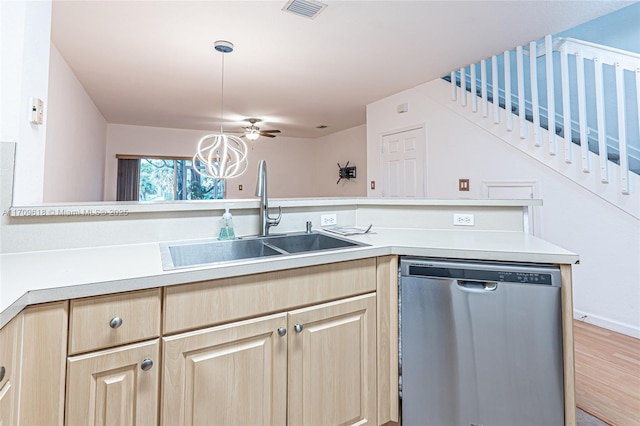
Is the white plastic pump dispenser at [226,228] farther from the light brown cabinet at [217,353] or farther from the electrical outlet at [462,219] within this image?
the electrical outlet at [462,219]

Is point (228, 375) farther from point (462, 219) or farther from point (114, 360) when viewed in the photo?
point (462, 219)

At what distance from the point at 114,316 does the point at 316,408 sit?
0.75m

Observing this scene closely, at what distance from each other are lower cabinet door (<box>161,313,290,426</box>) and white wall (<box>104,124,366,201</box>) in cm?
497

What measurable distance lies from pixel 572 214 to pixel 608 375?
1.31m

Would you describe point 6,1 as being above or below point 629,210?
above

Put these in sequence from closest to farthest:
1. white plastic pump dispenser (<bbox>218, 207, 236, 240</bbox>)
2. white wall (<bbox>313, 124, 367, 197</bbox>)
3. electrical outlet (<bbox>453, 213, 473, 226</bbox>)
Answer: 1. white plastic pump dispenser (<bbox>218, 207, 236, 240</bbox>)
2. electrical outlet (<bbox>453, 213, 473, 226</bbox>)
3. white wall (<bbox>313, 124, 367, 197</bbox>)

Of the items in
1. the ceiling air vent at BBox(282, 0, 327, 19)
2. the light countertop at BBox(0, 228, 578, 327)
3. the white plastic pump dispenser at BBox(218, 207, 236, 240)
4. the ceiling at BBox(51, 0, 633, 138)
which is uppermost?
the ceiling at BBox(51, 0, 633, 138)

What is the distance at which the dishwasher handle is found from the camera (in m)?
1.18

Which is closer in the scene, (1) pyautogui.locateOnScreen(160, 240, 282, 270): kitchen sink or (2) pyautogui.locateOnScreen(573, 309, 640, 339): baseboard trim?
(1) pyautogui.locateOnScreen(160, 240, 282, 270): kitchen sink

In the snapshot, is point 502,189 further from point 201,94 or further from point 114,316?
point 201,94

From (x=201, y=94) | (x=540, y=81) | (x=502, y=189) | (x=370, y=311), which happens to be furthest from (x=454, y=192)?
(x=201, y=94)

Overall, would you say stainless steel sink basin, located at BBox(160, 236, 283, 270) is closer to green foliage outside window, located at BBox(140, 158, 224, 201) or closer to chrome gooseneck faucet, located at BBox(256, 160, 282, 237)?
chrome gooseneck faucet, located at BBox(256, 160, 282, 237)

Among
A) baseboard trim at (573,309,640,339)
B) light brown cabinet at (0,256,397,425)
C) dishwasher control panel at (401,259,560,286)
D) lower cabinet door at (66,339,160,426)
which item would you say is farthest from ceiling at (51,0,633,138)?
baseboard trim at (573,309,640,339)

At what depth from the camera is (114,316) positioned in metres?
0.83
